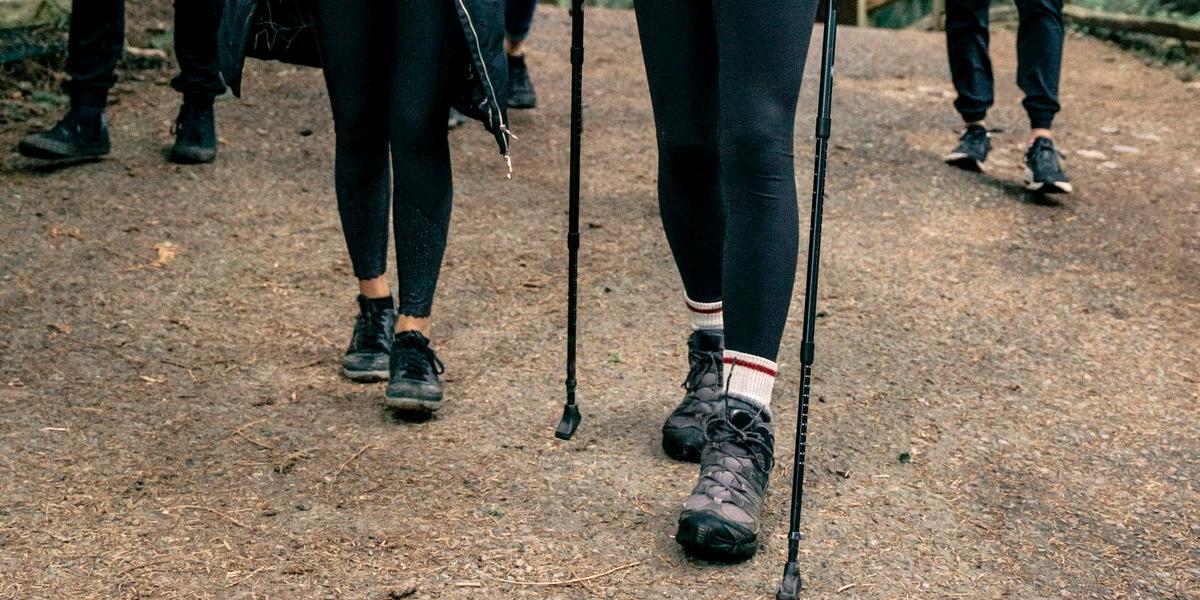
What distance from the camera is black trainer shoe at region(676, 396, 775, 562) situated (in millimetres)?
2754

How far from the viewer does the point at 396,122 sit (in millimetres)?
3412

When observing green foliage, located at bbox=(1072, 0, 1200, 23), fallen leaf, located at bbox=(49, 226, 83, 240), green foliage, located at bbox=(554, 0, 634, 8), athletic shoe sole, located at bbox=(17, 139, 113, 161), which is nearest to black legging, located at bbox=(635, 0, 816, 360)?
fallen leaf, located at bbox=(49, 226, 83, 240)

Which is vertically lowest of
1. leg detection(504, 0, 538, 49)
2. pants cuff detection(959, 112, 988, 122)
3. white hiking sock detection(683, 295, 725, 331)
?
pants cuff detection(959, 112, 988, 122)

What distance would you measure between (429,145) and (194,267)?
1.75 metres

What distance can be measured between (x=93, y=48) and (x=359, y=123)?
8.94 ft

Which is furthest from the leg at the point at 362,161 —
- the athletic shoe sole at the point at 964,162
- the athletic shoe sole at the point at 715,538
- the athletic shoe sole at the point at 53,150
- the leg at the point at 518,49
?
the athletic shoe sole at the point at 964,162

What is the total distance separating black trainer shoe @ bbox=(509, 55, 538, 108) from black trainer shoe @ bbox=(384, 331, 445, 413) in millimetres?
3619

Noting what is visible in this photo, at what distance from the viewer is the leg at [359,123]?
336 centimetres

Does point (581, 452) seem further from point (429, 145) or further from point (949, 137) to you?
point (949, 137)

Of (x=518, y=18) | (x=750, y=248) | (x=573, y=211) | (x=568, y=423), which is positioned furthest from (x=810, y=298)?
(x=518, y=18)

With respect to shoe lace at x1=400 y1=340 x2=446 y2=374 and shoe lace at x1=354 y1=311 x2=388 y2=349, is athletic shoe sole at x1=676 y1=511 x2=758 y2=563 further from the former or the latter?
shoe lace at x1=354 y1=311 x2=388 y2=349

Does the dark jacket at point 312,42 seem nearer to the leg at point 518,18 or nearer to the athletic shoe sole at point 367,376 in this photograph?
the athletic shoe sole at point 367,376

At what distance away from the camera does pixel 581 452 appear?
338cm

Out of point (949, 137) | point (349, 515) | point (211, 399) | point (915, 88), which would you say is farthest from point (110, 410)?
point (915, 88)
